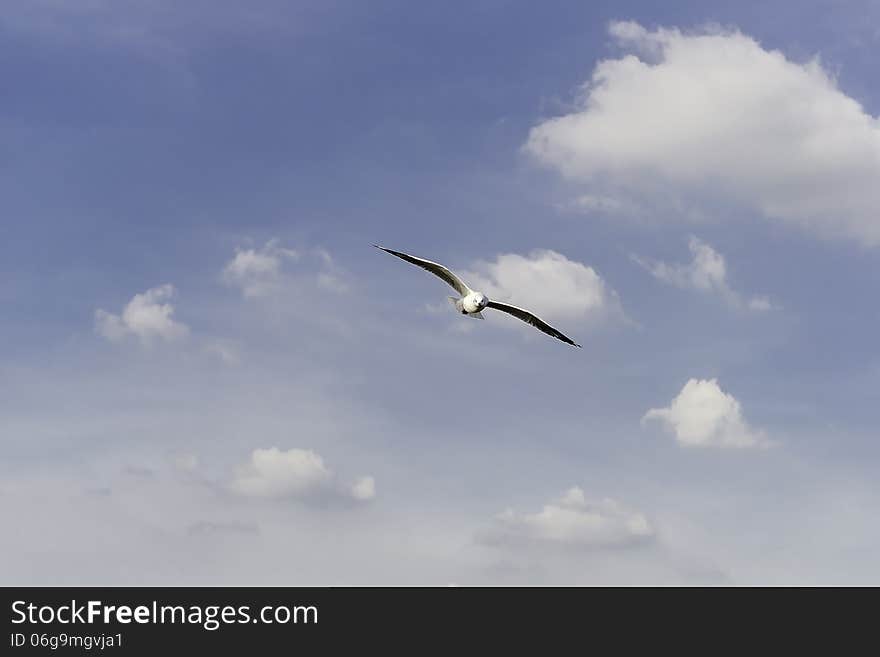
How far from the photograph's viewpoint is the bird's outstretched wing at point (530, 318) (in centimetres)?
14312

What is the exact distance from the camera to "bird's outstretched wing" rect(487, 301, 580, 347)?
5635 inches

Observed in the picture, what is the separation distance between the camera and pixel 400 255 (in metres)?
134

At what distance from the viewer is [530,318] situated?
144625 mm

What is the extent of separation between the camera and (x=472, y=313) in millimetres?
138250
